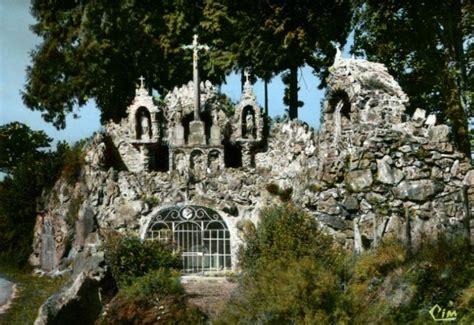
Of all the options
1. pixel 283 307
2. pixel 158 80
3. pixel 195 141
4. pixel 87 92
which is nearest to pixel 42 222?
pixel 195 141

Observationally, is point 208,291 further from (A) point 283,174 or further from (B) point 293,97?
(B) point 293,97

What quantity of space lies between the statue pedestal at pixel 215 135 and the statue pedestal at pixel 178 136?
99 centimetres

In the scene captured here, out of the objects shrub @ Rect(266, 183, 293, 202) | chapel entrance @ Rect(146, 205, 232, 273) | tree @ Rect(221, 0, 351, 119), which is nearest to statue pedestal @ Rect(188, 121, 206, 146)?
tree @ Rect(221, 0, 351, 119)

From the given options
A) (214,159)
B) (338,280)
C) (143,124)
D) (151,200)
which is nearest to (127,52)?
(143,124)

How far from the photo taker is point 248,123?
24.8m

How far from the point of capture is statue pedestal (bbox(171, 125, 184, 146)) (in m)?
→ 23.9

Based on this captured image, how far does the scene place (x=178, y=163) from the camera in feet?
77.0

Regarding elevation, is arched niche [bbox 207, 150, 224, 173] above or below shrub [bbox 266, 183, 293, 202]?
above

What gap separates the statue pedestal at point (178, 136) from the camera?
23.9m

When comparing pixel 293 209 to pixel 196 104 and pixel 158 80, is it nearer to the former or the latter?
pixel 196 104

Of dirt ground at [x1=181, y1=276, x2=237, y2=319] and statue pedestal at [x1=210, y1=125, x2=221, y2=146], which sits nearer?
dirt ground at [x1=181, y1=276, x2=237, y2=319]

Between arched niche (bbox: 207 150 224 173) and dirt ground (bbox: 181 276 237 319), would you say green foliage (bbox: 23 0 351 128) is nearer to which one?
arched niche (bbox: 207 150 224 173)

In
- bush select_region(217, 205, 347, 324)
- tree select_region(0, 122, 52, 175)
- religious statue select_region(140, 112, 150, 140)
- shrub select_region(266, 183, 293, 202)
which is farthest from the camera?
tree select_region(0, 122, 52, 175)

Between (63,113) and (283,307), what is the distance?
22506 millimetres
